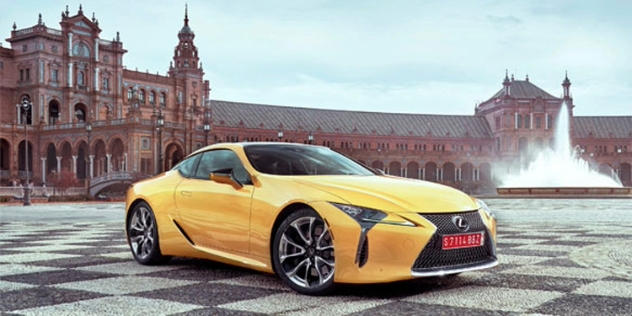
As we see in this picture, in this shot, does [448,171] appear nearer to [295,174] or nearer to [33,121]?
[33,121]

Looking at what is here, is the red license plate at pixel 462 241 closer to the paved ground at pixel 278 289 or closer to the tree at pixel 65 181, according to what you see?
the paved ground at pixel 278 289

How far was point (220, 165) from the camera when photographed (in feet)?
23.4

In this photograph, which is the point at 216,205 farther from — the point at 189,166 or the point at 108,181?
the point at 108,181

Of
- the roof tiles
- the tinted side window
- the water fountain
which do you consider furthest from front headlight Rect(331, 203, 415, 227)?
the roof tiles

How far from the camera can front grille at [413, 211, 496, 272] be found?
537 centimetres

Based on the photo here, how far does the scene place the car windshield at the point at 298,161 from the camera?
21.7 ft

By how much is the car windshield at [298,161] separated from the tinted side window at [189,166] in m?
0.81

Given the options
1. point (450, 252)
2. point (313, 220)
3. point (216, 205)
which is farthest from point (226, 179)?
point (450, 252)

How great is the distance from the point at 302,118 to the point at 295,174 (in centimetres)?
10105

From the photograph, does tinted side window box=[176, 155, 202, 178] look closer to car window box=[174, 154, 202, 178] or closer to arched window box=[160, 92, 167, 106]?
car window box=[174, 154, 202, 178]

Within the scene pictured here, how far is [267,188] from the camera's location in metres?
6.13

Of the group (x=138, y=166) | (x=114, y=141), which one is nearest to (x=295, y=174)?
(x=138, y=166)

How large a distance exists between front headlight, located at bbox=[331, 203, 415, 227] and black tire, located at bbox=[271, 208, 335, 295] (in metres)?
0.22

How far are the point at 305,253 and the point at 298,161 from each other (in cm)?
140
